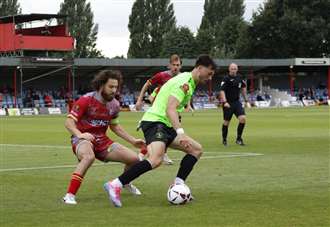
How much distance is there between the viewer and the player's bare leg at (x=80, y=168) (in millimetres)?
9578

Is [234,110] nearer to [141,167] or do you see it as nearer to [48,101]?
[141,167]

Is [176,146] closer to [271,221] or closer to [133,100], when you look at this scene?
[271,221]

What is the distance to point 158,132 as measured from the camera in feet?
32.3

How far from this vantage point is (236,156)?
1672cm

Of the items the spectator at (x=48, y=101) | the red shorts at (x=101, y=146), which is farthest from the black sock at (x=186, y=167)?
the spectator at (x=48, y=101)

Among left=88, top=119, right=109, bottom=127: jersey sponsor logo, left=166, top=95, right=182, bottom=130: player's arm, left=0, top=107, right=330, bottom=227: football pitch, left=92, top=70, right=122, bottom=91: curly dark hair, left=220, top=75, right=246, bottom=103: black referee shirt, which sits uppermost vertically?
left=92, top=70, right=122, bottom=91: curly dark hair

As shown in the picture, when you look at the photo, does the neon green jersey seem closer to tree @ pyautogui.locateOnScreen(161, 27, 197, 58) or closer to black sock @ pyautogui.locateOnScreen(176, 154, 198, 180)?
black sock @ pyautogui.locateOnScreen(176, 154, 198, 180)

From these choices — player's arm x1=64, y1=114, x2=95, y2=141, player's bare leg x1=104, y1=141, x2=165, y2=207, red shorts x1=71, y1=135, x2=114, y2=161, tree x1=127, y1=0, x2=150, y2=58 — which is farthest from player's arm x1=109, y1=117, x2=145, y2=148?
tree x1=127, y1=0, x2=150, y2=58

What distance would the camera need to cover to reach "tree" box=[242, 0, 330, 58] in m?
95.4

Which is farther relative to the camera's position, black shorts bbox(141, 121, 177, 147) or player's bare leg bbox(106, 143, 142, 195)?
player's bare leg bbox(106, 143, 142, 195)

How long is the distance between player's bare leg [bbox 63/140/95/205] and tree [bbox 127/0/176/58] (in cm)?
9131

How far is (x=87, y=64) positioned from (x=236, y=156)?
52657 millimetres

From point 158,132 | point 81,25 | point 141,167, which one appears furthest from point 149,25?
point 141,167

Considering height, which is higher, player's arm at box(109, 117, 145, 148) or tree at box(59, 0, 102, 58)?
tree at box(59, 0, 102, 58)
